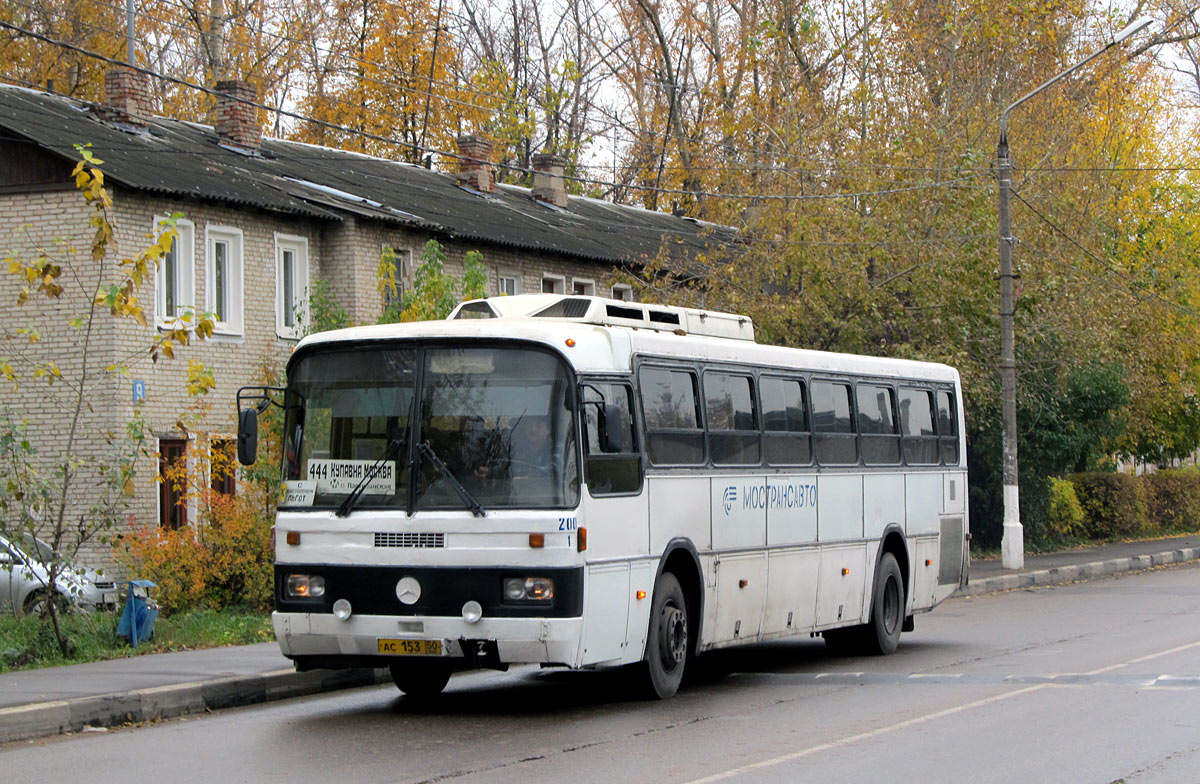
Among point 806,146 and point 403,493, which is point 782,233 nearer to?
point 806,146

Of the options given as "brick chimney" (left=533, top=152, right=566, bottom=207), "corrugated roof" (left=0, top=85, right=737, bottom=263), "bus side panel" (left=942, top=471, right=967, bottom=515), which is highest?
"brick chimney" (left=533, top=152, right=566, bottom=207)

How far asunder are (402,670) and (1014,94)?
78.7 ft

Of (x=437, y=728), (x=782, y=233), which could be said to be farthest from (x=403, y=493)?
(x=782, y=233)

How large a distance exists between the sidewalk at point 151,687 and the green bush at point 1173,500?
29682mm

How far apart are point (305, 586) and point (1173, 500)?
34.4m

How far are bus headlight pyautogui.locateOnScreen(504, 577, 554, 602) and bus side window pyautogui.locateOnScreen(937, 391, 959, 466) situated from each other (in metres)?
8.29

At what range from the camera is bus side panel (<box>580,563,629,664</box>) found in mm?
11078

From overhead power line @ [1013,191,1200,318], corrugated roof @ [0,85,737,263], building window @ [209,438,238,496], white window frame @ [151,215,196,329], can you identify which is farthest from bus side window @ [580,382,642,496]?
overhead power line @ [1013,191,1200,318]

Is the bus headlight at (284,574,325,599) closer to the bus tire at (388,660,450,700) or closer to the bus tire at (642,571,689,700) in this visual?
the bus tire at (388,660,450,700)

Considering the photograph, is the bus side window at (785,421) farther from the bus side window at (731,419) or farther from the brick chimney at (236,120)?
the brick chimney at (236,120)

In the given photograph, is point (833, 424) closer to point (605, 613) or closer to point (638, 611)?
point (638, 611)

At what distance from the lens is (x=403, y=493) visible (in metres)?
11.2

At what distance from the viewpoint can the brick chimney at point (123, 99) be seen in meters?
27.7

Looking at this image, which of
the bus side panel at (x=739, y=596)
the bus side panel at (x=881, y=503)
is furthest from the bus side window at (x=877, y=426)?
the bus side panel at (x=739, y=596)
